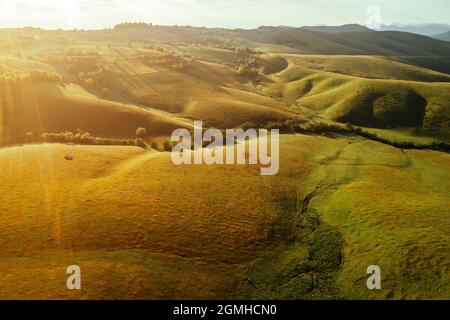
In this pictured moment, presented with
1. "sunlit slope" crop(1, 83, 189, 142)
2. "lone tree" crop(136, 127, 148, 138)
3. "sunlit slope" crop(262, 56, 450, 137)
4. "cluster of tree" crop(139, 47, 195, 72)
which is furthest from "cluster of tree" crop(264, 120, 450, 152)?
"cluster of tree" crop(139, 47, 195, 72)

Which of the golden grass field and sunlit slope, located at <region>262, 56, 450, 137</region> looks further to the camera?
sunlit slope, located at <region>262, 56, 450, 137</region>

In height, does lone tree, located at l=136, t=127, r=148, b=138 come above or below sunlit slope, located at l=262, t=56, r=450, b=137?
below

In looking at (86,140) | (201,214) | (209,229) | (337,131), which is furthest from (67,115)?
(337,131)

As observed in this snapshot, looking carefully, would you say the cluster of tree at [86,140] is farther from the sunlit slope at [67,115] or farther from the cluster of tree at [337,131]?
the cluster of tree at [337,131]

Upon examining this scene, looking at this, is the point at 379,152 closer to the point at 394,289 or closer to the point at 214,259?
the point at 394,289

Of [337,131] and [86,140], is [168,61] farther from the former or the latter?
[86,140]

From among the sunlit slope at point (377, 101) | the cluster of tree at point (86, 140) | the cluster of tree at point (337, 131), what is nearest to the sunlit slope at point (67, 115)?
the cluster of tree at point (86, 140)

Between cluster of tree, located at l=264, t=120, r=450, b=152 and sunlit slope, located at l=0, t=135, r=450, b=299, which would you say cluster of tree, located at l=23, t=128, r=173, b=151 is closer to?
sunlit slope, located at l=0, t=135, r=450, b=299
